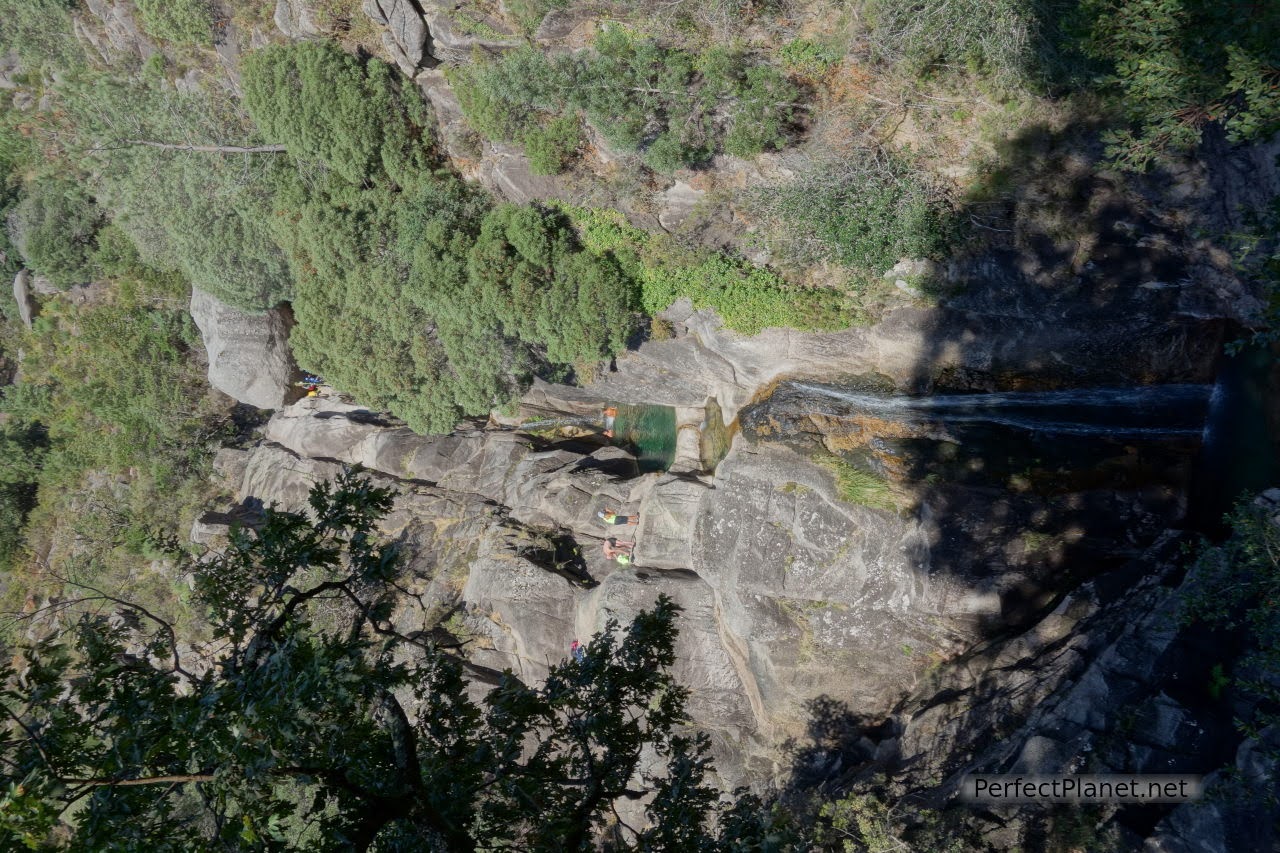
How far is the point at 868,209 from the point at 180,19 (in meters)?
16.8

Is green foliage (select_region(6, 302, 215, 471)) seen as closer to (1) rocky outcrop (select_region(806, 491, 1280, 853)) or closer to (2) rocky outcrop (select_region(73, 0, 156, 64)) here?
(2) rocky outcrop (select_region(73, 0, 156, 64))

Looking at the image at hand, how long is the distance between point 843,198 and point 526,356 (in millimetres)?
8626

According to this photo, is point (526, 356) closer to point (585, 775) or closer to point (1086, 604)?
point (585, 775)

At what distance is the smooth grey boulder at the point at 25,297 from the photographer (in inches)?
930

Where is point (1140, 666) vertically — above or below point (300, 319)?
below

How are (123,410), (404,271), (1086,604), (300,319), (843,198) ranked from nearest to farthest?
(1086,604) → (843,198) → (404,271) → (300,319) → (123,410)

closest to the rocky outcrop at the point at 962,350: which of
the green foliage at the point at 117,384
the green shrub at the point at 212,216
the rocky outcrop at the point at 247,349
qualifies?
the green shrub at the point at 212,216

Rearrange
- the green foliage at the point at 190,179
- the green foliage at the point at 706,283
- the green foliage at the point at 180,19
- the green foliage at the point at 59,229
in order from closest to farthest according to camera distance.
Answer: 1. the green foliage at the point at 706,283
2. the green foliage at the point at 180,19
3. the green foliage at the point at 190,179
4. the green foliage at the point at 59,229

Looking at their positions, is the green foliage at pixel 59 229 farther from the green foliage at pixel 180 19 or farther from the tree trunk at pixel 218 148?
the green foliage at pixel 180 19

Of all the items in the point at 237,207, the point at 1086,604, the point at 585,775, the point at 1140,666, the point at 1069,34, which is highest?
the point at 237,207

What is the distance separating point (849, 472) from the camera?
43.8 ft

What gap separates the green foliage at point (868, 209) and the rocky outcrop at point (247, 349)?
16.3m

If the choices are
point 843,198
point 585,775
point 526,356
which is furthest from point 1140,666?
point 526,356

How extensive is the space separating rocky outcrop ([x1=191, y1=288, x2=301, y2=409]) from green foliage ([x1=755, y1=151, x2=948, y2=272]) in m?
16.3
